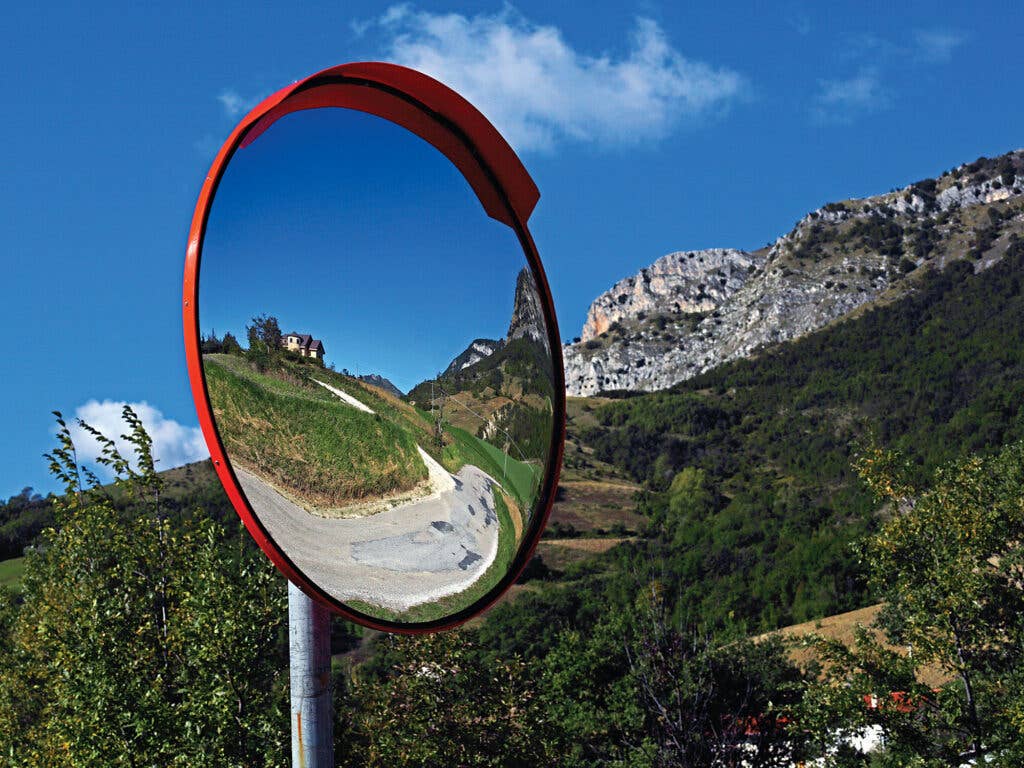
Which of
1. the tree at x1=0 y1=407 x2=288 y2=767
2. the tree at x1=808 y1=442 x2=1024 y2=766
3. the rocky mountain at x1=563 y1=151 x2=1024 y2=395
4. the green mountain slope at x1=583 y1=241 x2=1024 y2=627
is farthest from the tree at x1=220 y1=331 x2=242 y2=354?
the rocky mountain at x1=563 y1=151 x2=1024 y2=395

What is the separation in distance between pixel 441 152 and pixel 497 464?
36.1 inches

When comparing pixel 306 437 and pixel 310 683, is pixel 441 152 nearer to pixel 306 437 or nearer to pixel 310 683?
pixel 306 437

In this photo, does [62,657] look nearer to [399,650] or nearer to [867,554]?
[399,650]

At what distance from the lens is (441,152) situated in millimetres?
2934

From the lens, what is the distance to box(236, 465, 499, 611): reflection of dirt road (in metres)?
2.49

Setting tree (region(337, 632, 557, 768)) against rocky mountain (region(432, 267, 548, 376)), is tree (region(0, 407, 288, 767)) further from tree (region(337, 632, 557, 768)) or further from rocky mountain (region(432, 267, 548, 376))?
rocky mountain (region(432, 267, 548, 376))

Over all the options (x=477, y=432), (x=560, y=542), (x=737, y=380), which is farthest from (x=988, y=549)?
(x=737, y=380)

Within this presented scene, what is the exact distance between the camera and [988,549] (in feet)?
47.5

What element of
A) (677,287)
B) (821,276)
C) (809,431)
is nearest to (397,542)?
(809,431)

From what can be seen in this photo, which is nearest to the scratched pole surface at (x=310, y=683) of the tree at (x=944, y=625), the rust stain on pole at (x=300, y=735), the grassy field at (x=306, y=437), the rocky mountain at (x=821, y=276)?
the rust stain on pole at (x=300, y=735)

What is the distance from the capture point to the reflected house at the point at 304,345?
2.65 m

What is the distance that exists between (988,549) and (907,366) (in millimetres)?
79562

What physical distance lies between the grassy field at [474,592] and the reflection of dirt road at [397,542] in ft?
0.05

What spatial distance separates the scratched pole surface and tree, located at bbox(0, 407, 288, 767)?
7097 mm
